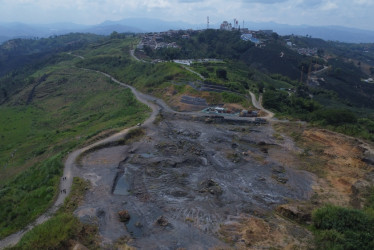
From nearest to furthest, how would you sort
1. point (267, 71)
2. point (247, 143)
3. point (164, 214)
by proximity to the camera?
1. point (164, 214)
2. point (247, 143)
3. point (267, 71)

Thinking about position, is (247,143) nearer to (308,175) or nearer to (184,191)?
(308,175)

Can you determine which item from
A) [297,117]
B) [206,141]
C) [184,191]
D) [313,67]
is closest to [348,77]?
[313,67]

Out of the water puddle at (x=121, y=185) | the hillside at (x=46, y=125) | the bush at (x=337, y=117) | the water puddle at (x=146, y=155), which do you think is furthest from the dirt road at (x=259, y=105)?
the water puddle at (x=121, y=185)

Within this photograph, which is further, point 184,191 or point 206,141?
point 206,141

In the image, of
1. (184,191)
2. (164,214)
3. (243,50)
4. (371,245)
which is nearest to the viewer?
(371,245)

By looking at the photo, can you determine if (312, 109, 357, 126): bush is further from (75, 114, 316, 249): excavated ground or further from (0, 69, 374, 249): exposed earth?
(75, 114, 316, 249): excavated ground

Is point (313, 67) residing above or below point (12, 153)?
above

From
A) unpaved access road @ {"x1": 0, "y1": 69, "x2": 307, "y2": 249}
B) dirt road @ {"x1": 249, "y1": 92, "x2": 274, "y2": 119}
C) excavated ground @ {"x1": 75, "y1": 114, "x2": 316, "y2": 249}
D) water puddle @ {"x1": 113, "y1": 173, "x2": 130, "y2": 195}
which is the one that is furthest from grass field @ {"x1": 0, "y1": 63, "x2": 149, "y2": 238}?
dirt road @ {"x1": 249, "y1": 92, "x2": 274, "y2": 119}

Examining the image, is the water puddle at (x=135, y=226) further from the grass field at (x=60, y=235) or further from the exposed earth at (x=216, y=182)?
the grass field at (x=60, y=235)
